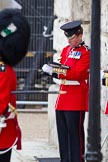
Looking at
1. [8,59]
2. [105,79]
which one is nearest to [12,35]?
[8,59]

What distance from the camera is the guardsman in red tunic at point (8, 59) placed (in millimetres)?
6156

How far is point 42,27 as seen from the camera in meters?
14.0

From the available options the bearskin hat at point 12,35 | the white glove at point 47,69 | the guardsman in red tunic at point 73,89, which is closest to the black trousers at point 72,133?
the guardsman in red tunic at point 73,89

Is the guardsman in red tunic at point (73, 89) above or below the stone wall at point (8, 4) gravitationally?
below

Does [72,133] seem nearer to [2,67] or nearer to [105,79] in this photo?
[105,79]

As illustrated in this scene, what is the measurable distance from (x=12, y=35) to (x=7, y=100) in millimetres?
507

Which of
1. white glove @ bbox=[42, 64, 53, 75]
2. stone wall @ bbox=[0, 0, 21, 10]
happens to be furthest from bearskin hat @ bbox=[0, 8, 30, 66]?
stone wall @ bbox=[0, 0, 21, 10]

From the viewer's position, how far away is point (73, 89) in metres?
8.02

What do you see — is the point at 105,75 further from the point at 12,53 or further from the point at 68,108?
the point at 12,53

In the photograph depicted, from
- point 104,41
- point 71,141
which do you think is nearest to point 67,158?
point 71,141

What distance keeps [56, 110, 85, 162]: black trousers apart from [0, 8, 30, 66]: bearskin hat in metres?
1.91

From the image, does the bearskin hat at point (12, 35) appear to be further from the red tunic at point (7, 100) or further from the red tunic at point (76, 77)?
the red tunic at point (76, 77)

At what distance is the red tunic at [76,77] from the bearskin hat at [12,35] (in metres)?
1.62

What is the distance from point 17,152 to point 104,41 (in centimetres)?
212
